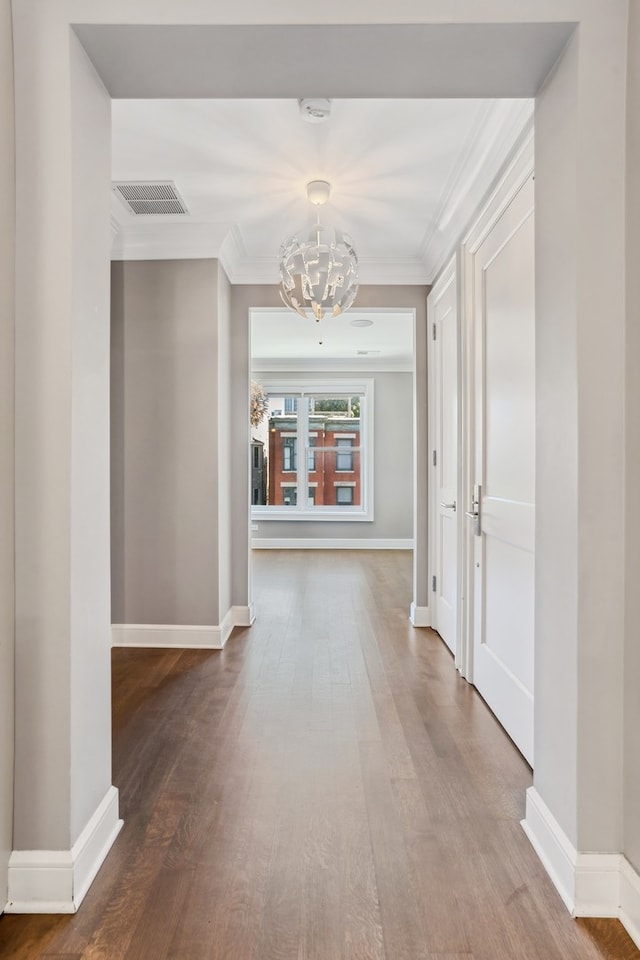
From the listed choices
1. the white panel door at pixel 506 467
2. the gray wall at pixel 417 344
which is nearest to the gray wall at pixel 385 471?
the gray wall at pixel 417 344

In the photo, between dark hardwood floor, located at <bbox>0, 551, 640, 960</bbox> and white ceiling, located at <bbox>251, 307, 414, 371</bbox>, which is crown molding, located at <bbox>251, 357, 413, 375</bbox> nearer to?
white ceiling, located at <bbox>251, 307, 414, 371</bbox>

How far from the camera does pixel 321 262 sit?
3.17 m

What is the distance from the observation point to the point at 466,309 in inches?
126

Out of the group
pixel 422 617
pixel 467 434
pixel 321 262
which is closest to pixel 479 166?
pixel 321 262

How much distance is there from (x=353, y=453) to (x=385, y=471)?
1.82ft

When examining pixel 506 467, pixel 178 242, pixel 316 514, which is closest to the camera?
pixel 506 467

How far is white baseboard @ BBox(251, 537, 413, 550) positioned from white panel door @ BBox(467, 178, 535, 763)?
5363 millimetres

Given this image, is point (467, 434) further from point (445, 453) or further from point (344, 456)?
point (344, 456)

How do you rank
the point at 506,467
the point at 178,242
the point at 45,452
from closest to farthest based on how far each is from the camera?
1. the point at 45,452
2. the point at 506,467
3. the point at 178,242

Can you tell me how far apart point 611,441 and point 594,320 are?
305 millimetres

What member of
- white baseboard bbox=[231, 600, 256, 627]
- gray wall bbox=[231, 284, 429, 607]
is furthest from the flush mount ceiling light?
white baseboard bbox=[231, 600, 256, 627]

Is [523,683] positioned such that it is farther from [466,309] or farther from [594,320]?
[466,309]

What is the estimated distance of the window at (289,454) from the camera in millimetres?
8836

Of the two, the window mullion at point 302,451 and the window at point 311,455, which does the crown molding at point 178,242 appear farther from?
the window at point 311,455
